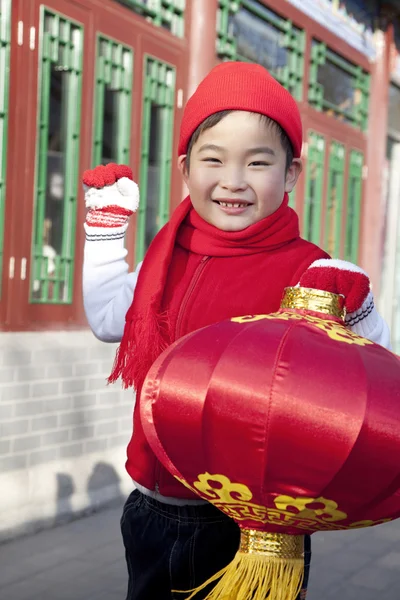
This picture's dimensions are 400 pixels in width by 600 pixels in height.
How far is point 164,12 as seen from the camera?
591cm

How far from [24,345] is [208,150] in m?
2.96

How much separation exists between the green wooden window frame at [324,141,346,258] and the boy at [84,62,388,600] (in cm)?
637

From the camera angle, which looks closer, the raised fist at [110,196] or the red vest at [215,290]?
the red vest at [215,290]

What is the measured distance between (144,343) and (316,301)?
437mm

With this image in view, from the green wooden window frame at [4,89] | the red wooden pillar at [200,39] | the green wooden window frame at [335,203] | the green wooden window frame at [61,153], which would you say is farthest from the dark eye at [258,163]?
the green wooden window frame at [335,203]

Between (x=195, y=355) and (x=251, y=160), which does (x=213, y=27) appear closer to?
(x=251, y=160)

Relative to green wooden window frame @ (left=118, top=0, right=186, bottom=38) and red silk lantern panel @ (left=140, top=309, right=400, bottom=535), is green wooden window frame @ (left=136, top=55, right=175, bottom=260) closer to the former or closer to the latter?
green wooden window frame @ (left=118, top=0, right=186, bottom=38)

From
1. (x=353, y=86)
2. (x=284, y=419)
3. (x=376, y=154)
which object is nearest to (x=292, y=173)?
(x=284, y=419)

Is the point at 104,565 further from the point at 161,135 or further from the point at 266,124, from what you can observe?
the point at 266,124

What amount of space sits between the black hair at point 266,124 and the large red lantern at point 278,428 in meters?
0.49

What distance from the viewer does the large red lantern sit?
1.56 metres

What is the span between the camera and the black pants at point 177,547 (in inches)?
83.2

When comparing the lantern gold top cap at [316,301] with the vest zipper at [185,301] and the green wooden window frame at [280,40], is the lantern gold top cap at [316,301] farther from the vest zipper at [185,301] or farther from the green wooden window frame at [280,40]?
the green wooden window frame at [280,40]

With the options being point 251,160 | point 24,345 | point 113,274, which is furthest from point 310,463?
point 24,345
